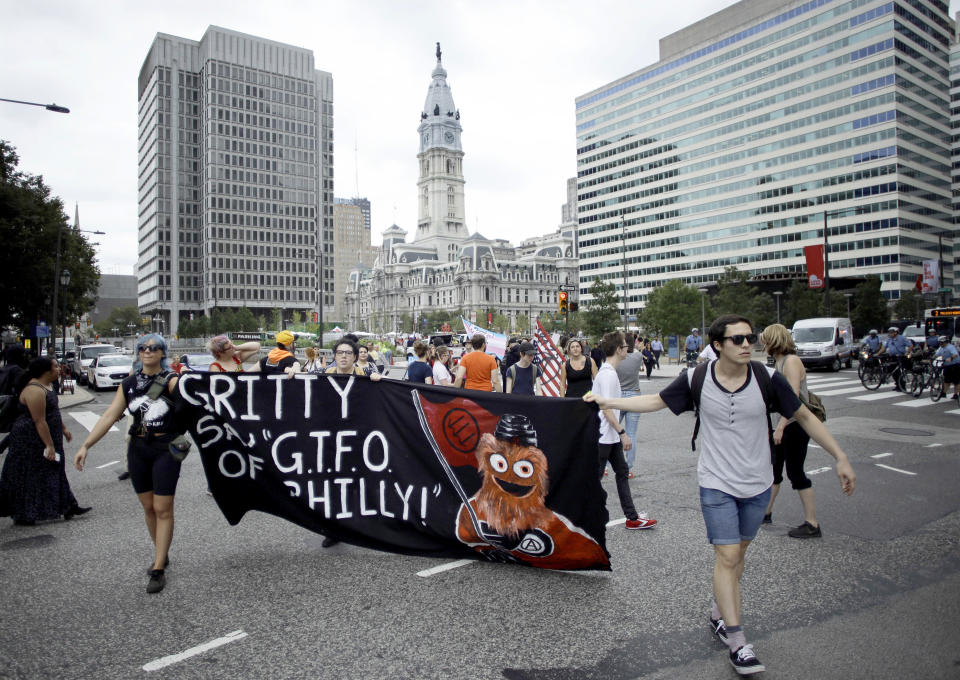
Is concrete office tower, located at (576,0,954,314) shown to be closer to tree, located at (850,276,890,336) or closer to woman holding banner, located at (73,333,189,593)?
tree, located at (850,276,890,336)

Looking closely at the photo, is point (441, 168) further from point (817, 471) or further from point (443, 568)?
point (443, 568)

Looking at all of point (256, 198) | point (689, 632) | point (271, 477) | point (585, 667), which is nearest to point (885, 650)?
point (689, 632)

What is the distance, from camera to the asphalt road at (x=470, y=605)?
3.75 metres

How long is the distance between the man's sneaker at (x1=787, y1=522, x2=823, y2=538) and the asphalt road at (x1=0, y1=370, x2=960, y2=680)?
0.32 ft

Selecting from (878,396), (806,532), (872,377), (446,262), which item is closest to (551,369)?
(806,532)

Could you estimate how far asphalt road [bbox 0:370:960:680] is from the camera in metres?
3.75

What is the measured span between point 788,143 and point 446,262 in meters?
99.8

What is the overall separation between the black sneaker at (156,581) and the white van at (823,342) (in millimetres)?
25424

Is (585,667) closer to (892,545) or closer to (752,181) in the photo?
(892,545)

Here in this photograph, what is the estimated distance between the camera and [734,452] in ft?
12.8

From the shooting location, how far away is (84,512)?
7.22m

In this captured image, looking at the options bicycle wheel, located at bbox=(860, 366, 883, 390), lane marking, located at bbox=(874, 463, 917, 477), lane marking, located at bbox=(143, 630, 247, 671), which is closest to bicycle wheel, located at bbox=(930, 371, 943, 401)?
bicycle wheel, located at bbox=(860, 366, 883, 390)

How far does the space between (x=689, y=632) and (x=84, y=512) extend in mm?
6543

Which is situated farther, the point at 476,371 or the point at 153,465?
the point at 476,371
